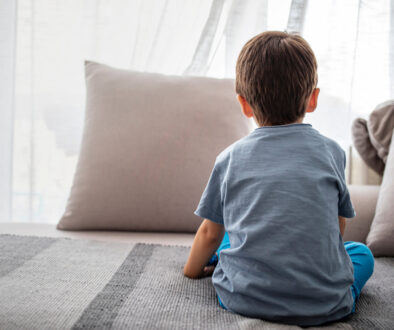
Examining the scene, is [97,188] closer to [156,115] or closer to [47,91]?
[156,115]

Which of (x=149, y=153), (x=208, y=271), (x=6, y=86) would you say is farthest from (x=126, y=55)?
(x=208, y=271)

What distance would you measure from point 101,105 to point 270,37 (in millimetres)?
767

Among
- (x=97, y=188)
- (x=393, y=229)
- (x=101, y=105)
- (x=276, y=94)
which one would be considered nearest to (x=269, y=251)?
(x=276, y=94)

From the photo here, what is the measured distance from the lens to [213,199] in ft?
2.55

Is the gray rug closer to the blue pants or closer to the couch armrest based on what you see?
the blue pants

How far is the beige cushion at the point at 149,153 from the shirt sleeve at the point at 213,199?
46cm

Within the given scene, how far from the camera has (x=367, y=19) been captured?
5.36 feet

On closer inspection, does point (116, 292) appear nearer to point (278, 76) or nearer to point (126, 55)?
point (278, 76)

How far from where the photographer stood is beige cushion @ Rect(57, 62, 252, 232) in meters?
1.24

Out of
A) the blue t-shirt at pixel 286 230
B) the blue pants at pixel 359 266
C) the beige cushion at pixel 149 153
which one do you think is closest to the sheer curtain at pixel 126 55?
the beige cushion at pixel 149 153

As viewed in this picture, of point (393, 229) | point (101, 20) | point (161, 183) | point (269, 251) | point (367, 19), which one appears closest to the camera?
point (269, 251)

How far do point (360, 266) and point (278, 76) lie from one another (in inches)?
17.0

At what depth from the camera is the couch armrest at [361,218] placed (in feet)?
3.86

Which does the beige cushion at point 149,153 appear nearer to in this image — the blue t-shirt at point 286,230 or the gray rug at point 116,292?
the gray rug at point 116,292
